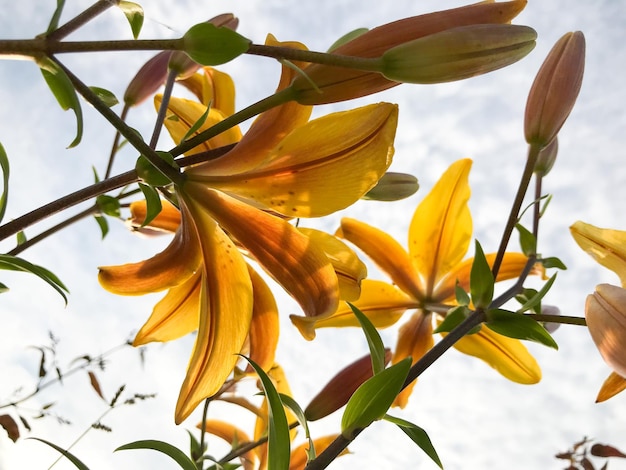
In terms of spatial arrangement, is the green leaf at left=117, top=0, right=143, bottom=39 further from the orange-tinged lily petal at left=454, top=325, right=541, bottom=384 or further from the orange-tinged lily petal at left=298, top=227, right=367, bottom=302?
the orange-tinged lily petal at left=454, top=325, right=541, bottom=384

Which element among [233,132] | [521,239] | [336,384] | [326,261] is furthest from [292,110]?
[521,239]

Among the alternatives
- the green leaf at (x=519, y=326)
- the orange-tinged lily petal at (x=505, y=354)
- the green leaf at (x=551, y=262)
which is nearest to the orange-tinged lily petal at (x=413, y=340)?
the orange-tinged lily petal at (x=505, y=354)

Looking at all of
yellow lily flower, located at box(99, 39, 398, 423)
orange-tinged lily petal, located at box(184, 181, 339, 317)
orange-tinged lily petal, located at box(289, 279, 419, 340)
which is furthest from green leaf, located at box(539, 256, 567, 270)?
orange-tinged lily petal, located at box(184, 181, 339, 317)

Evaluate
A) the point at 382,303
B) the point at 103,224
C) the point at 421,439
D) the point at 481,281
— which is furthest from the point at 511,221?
the point at 103,224

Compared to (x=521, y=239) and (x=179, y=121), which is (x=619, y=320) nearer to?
(x=521, y=239)

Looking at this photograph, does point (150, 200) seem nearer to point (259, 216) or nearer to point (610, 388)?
point (259, 216)

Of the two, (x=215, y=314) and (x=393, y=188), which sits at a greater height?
(x=393, y=188)

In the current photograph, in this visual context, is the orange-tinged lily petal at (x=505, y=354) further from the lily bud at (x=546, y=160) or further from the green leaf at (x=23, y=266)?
the green leaf at (x=23, y=266)
